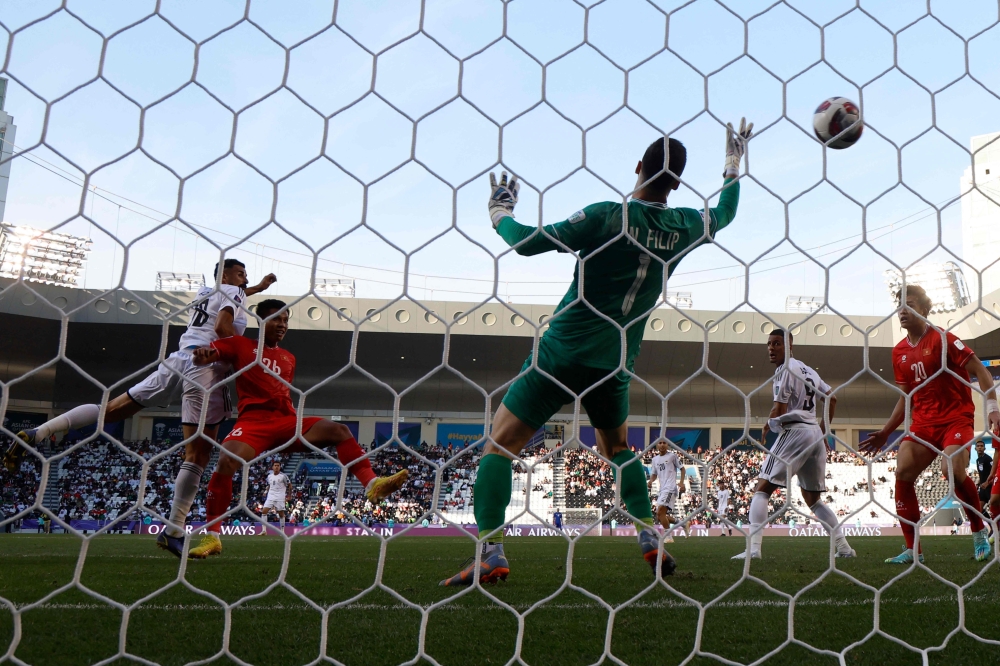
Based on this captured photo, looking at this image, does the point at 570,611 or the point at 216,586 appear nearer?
the point at 570,611

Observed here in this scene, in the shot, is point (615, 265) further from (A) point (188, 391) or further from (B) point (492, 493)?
(A) point (188, 391)

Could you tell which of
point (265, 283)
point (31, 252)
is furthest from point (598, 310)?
point (31, 252)

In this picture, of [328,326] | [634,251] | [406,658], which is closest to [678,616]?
[406,658]

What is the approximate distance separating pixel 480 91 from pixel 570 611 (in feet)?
5.35

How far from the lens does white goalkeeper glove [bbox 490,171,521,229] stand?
8.56 feet

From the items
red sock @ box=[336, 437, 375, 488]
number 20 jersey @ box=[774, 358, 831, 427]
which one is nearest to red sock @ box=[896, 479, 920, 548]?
number 20 jersey @ box=[774, 358, 831, 427]

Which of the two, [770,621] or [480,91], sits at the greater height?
[480,91]

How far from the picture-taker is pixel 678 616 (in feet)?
7.85

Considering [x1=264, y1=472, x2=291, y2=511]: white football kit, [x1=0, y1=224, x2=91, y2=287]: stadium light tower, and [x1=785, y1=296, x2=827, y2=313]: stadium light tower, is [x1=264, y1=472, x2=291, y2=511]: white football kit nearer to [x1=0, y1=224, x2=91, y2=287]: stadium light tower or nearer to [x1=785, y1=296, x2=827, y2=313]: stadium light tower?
[x1=0, y1=224, x2=91, y2=287]: stadium light tower

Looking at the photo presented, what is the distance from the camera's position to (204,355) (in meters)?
3.64

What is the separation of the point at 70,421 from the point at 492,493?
114 inches

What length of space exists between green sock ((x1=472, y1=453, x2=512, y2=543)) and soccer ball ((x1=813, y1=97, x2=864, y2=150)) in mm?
1740

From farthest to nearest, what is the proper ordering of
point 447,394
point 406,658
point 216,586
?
point 447,394 → point 216,586 → point 406,658

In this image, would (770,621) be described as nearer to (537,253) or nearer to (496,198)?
(537,253)
